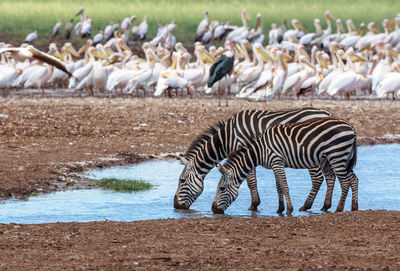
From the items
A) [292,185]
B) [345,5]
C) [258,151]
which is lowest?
[292,185]

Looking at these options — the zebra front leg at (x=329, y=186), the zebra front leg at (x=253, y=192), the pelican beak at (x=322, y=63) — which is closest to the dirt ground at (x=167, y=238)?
the zebra front leg at (x=329, y=186)

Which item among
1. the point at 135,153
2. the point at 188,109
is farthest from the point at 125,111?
the point at 135,153

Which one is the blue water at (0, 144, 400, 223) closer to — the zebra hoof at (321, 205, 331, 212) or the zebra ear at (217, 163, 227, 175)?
the zebra hoof at (321, 205, 331, 212)

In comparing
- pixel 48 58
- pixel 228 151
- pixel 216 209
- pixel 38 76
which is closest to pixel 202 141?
pixel 228 151

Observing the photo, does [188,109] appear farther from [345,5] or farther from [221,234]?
[345,5]

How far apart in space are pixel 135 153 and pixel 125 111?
4.99 m

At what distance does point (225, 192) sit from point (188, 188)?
0.51 metres

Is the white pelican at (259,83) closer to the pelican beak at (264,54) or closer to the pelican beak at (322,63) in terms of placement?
the pelican beak at (264,54)

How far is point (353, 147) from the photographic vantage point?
27.8 ft

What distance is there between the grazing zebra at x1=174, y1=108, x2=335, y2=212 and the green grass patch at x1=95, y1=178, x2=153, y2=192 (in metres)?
1.13

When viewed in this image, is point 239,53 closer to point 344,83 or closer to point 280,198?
point 344,83

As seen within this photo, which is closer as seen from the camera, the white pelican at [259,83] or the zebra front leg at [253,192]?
the zebra front leg at [253,192]

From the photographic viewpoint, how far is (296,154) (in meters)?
8.57

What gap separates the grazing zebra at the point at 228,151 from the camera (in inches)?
351
